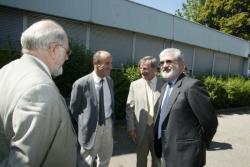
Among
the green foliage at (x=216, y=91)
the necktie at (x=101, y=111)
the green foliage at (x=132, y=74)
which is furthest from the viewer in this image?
the green foliage at (x=216, y=91)

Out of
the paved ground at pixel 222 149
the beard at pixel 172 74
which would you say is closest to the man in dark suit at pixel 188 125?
the beard at pixel 172 74

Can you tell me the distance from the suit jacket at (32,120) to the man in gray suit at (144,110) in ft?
10.9

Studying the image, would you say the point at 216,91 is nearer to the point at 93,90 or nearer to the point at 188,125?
the point at 93,90

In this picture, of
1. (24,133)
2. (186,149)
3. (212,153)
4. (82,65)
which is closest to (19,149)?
(24,133)

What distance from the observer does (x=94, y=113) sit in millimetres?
4949

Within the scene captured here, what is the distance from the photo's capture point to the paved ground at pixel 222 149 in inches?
296

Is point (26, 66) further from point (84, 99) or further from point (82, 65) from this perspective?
point (82, 65)

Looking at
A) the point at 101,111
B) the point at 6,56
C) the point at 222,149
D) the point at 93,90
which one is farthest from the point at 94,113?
the point at 222,149

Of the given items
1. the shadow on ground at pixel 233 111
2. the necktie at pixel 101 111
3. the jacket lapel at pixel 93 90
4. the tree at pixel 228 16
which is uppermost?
the tree at pixel 228 16

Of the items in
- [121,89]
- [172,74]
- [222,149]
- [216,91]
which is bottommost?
[222,149]

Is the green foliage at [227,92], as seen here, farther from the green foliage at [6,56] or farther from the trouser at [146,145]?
the trouser at [146,145]

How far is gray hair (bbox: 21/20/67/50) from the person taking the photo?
227 cm

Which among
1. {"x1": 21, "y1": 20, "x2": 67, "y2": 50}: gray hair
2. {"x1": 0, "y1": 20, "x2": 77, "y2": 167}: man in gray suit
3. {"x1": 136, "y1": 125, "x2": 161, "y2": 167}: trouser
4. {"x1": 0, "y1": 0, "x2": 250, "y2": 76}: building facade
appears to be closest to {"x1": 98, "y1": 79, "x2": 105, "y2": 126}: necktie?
{"x1": 136, "y1": 125, "x2": 161, "y2": 167}: trouser

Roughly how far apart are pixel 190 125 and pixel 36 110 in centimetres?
242
